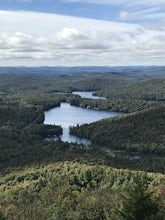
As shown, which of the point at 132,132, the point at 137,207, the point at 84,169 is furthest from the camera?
the point at 132,132

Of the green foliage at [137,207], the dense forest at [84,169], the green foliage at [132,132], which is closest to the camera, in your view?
the green foliage at [137,207]

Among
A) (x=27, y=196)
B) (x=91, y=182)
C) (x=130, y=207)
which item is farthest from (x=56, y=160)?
(x=130, y=207)

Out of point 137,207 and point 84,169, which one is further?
point 84,169

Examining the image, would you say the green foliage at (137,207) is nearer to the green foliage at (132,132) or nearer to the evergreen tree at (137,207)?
the evergreen tree at (137,207)

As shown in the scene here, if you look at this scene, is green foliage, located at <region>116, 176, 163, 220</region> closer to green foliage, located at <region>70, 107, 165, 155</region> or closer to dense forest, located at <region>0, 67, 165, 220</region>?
dense forest, located at <region>0, 67, 165, 220</region>

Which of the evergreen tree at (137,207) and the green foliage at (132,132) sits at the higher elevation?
the evergreen tree at (137,207)

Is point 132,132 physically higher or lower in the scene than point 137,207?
lower

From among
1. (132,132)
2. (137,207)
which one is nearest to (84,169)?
(137,207)

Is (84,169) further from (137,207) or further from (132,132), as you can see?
(132,132)

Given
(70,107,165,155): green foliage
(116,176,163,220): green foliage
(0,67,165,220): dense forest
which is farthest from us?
(70,107,165,155): green foliage

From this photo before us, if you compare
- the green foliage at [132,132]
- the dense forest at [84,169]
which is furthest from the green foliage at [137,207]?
the green foliage at [132,132]

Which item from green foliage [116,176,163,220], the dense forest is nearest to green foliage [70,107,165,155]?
the dense forest

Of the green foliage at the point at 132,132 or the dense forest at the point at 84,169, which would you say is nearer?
the dense forest at the point at 84,169
